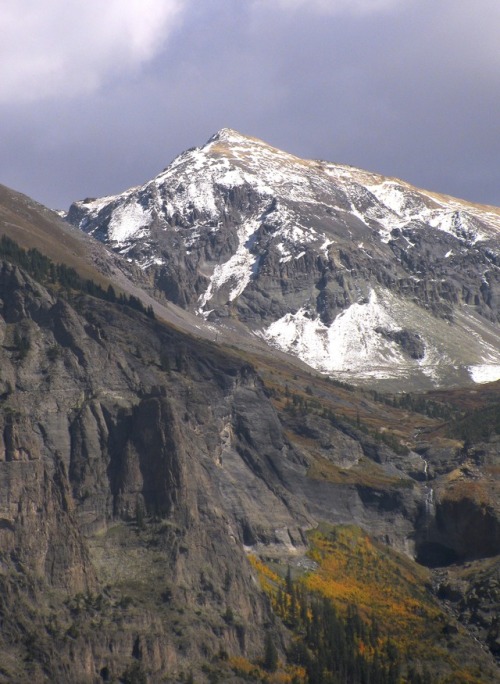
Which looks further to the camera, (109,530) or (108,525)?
(108,525)

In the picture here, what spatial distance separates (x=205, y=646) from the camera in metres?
149

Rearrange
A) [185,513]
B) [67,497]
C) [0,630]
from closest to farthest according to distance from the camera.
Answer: [0,630]
[67,497]
[185,513]

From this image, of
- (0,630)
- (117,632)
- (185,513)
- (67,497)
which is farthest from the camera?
(185,513)

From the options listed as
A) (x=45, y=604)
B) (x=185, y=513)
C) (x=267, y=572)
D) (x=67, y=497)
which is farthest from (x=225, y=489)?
(x=45, y=604)

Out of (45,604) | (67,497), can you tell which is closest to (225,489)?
(67,497)

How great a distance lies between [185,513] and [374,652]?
1317 inches

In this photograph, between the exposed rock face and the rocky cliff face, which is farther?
the exposed rock face

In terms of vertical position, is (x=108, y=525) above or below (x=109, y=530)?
above

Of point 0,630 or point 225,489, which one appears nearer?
point 0,630

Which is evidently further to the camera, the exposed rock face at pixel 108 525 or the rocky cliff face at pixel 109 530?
the exposed rock face at pixel 108 525

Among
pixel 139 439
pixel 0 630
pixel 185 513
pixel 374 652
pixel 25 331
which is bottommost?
pixel 374 652

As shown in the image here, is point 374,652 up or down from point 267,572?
down

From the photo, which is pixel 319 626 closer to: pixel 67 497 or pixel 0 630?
pixel 67 497

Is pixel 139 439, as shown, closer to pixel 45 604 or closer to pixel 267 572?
pixel 267 572
